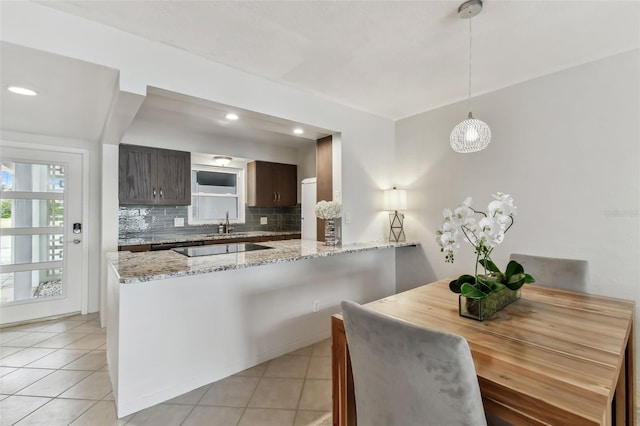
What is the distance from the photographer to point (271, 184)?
4.86 m

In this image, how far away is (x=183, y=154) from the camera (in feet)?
13.0

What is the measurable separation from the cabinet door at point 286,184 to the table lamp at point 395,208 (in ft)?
6.62

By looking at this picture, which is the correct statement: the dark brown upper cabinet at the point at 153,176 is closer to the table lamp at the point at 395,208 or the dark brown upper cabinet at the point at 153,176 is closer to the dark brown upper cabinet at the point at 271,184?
the dark brown upper cabinet at the point at 271,184

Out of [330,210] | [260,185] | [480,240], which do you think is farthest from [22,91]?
[480,240]

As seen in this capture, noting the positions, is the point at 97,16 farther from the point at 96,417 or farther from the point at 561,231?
the point at 561,231

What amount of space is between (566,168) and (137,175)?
14.8 feet

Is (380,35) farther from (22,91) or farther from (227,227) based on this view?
(227,227)

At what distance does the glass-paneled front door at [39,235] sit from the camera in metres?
3.23

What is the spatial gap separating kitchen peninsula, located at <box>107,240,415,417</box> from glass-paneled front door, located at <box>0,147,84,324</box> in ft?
5.61

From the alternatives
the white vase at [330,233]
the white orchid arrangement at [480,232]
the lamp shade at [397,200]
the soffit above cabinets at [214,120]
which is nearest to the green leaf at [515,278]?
the white orchid arrangement at [480,232]

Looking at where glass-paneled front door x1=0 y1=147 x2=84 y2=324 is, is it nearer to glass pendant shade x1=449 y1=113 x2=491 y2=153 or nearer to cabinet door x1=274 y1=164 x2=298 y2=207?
cabinet door x1=274 y1=164 x2=298 y2=207

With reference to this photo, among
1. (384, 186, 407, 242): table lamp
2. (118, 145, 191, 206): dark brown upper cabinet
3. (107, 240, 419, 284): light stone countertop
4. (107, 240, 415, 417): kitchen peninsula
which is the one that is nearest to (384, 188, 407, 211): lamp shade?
(384, 186, 407, 242): table lamp

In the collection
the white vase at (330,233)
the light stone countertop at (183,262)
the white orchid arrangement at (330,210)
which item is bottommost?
the light stone countertop at (183,262)

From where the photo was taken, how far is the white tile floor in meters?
1.78
